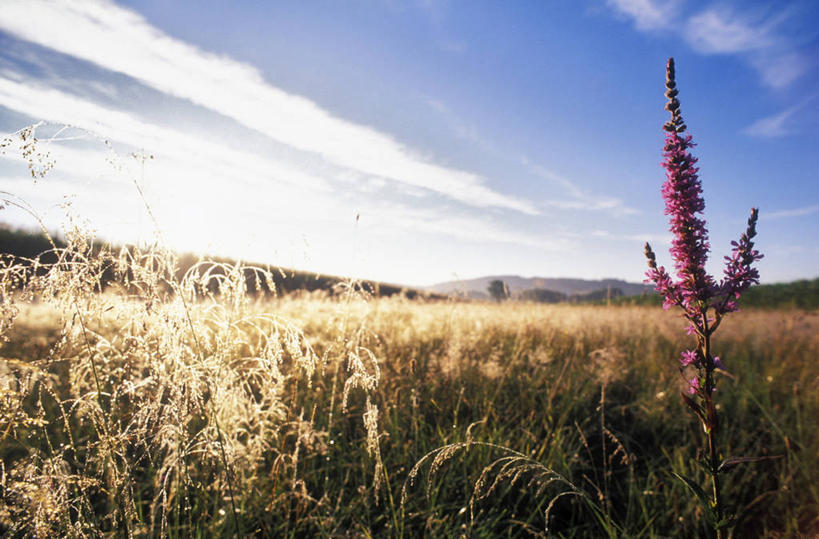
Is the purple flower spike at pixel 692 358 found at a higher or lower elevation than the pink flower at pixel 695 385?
higher

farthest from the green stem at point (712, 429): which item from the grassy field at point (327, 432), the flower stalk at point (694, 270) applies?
the grassy field at point (327, 432)

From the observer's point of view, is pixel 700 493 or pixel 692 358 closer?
pixel 700 493

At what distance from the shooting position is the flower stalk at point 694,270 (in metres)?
1.42

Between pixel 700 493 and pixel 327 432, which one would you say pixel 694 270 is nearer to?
pixel 700 493

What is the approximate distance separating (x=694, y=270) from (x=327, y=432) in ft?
8.47

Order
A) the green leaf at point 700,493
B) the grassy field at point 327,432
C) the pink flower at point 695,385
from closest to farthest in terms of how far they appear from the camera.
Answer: the green leaf at point 700,493, the pink flower at point 695,385, the grassy field at point 327,432

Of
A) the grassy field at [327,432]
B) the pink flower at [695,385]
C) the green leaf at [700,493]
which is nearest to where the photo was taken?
the green leaf at [700,493]

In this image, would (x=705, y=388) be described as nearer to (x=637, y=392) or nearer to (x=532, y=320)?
(x=637, y=392)

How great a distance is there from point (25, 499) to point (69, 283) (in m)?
0.88

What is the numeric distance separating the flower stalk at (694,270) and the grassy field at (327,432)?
637mm

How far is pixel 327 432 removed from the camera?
3092mm

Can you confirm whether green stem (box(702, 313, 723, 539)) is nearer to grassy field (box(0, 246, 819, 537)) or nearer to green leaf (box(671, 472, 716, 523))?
green leaf (box(671, 472, 716, 523))

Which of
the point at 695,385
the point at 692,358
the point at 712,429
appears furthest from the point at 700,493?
the point at 692,358

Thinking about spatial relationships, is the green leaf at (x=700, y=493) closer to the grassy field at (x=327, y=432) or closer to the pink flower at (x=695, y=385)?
the pink flower at (x=695, y=385)
